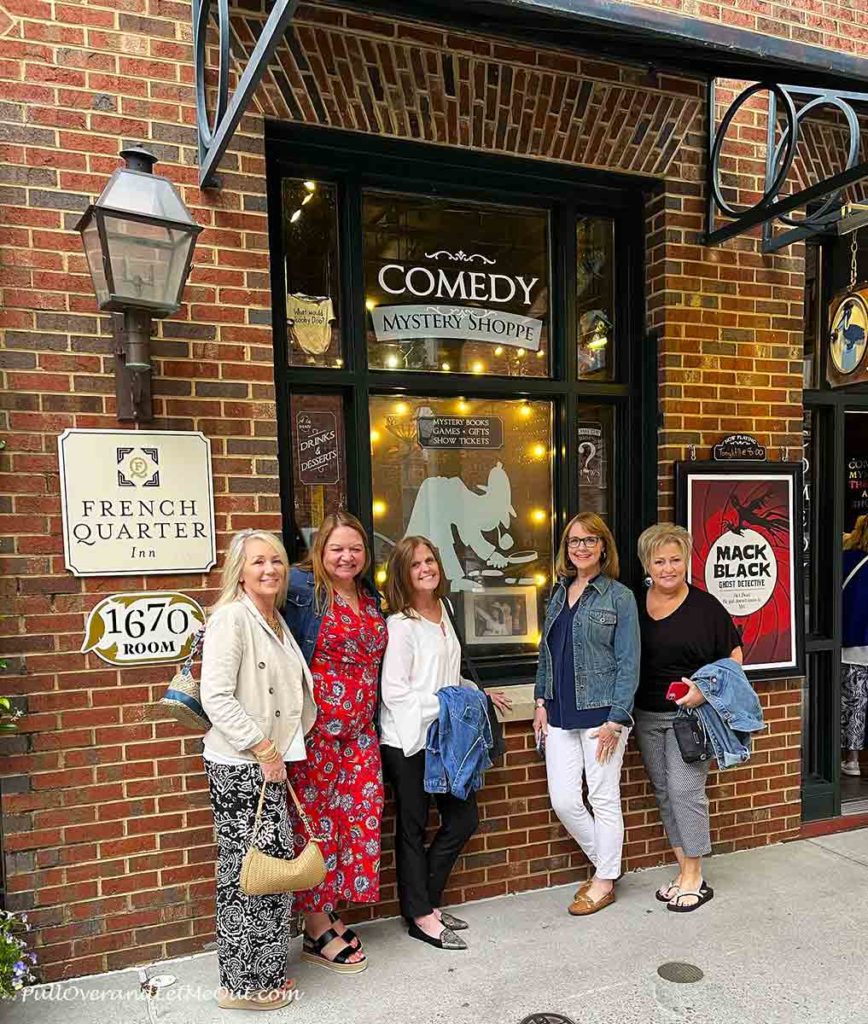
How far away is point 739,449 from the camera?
4.12 m

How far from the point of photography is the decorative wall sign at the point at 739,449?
4078mm

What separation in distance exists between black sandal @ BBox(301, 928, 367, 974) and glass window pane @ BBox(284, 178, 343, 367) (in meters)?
2.54

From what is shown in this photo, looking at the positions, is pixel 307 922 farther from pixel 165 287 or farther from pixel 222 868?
pixel 165 287

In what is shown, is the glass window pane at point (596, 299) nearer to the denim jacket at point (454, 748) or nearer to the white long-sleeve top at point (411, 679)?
the white long-sleeve top at point (411, 679)

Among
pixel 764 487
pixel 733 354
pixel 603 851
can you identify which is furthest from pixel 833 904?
pixel 733 354

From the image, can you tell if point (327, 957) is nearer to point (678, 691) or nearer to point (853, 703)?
point (678, 691)

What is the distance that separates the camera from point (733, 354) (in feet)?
13.6

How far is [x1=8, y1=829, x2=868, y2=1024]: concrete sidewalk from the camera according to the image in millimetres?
2842

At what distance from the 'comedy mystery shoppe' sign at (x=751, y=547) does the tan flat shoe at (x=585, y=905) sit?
147 centimetres

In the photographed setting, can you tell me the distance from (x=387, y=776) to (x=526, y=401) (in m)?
2.04

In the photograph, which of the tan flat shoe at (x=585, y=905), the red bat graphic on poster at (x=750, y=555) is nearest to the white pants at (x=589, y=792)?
the tan flat shoe at (x=585, y=905)

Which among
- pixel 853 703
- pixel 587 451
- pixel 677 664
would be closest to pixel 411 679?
pixel 677 664

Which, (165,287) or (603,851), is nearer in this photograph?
(165,287)

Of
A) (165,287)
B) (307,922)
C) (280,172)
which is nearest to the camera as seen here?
(165,287)
